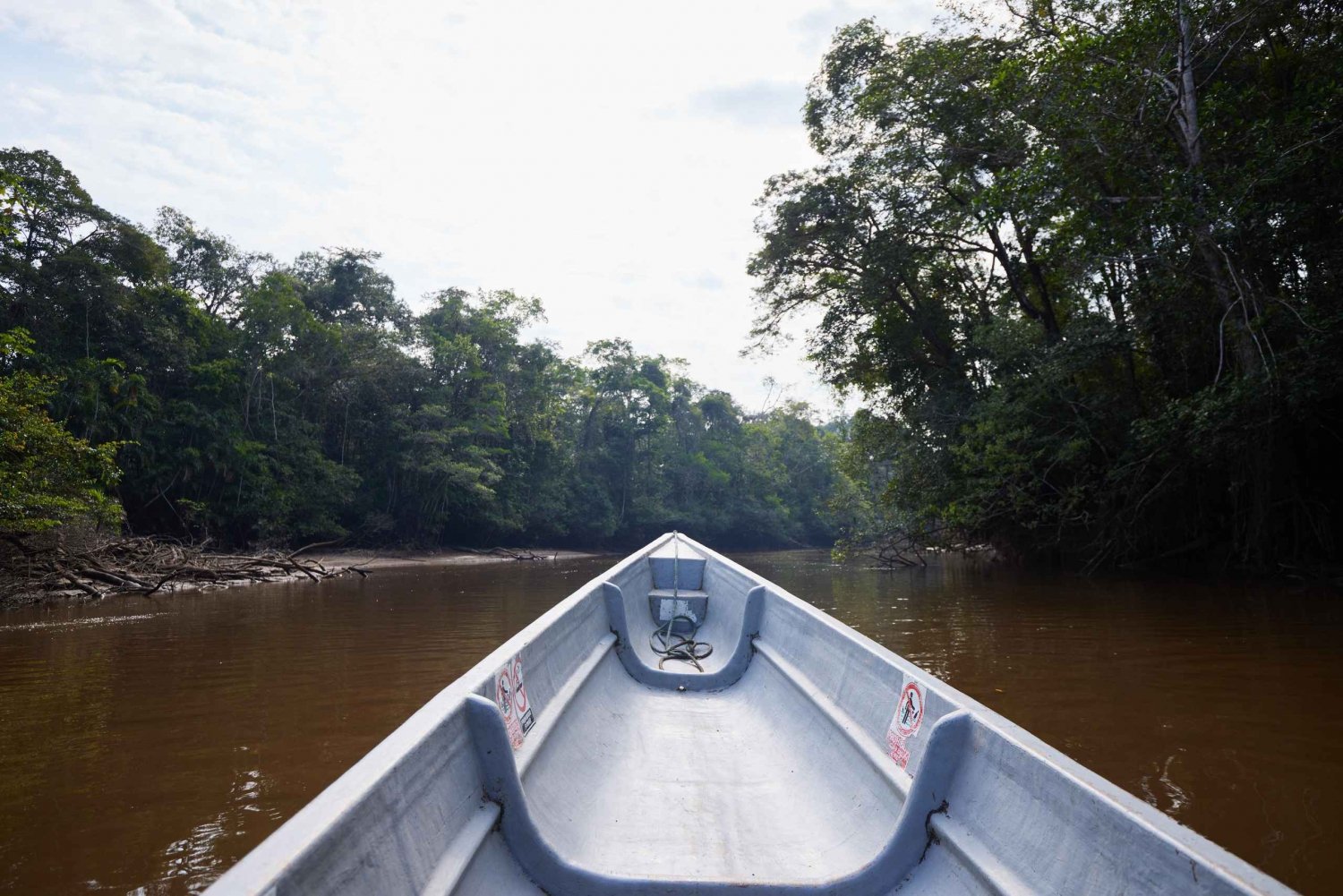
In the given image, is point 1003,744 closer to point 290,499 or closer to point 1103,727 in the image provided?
point 1103,727

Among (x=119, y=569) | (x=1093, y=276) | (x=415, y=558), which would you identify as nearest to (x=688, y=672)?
(x=1093, y=276)

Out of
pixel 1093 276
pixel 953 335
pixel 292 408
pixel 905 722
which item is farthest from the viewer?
pixel 292 408

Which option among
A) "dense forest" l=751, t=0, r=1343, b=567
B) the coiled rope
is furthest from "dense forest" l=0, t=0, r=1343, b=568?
the coiled rope

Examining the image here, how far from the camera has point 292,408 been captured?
24266 mm

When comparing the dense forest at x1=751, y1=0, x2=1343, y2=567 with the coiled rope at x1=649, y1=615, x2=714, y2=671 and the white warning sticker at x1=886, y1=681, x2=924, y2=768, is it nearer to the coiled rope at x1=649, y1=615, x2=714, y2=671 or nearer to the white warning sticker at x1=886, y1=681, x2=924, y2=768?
the coiled rope at x1=649, y1=615, x2=714, y2=671

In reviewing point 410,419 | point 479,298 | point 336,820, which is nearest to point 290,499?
point 410,419

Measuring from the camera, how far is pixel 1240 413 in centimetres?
881

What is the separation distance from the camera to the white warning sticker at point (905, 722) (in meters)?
2.08

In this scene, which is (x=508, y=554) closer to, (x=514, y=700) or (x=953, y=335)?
(x=953, y=335)

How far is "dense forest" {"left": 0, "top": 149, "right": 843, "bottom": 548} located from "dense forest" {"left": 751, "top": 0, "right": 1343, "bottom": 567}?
41.9 ft

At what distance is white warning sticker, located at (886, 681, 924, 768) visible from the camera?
2.08 m

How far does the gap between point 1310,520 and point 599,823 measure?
11202 mm

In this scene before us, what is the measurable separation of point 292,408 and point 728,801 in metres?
24.7

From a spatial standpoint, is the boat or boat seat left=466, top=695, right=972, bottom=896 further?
boat seat left=466, top=695, right=972, bottom=896
